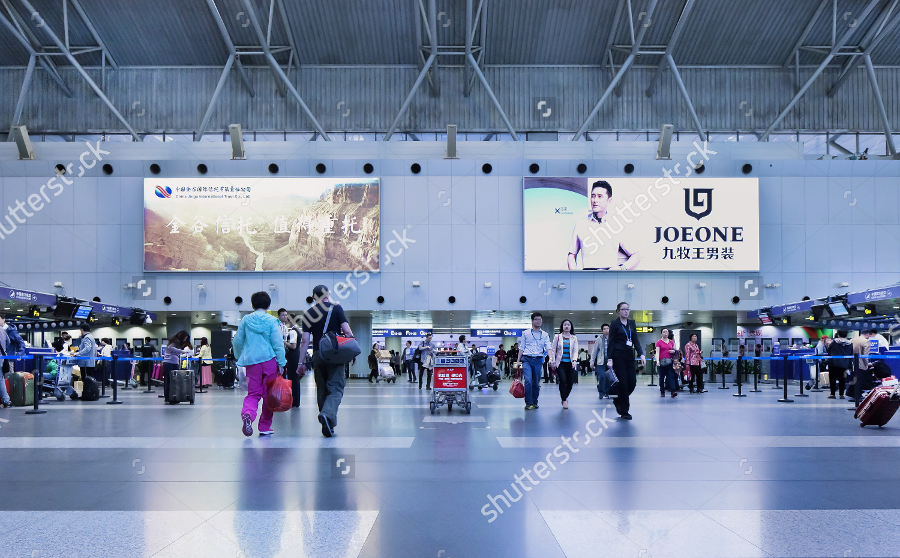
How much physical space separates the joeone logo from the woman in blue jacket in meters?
24.5

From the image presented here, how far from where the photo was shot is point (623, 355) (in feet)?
35.3

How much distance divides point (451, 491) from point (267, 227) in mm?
26038

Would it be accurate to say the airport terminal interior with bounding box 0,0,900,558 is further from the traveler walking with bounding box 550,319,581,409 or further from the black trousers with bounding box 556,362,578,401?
the black trousers with bounding box 556,362,578,401

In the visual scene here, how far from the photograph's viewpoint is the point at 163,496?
513cm

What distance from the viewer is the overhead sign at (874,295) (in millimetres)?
19703

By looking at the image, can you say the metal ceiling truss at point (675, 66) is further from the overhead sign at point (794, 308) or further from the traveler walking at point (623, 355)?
the traveler walking at point (623, 355)

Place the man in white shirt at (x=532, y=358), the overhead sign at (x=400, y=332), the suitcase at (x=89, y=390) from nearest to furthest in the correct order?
the man in white shirt at (x=532, y=358), the suitcase at (x=89, y=390), the overhead sign at (x=400, y=332)

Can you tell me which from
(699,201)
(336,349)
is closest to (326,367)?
(336,349)

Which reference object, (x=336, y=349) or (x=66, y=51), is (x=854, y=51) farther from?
(x=66, y=51)

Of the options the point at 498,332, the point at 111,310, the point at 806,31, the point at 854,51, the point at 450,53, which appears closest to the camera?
the point at 111,310

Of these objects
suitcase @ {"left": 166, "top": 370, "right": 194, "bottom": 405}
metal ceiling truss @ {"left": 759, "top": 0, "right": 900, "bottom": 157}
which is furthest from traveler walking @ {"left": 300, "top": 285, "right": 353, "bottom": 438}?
metal ceiling truss @ {"left": 759, "top": 0, "right": 900, "bottom": 157}

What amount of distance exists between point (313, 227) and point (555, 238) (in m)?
10.0

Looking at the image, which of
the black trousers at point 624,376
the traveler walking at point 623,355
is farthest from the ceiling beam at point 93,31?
the black trousers at point 624,376

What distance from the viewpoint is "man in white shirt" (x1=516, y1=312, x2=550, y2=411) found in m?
12.7
